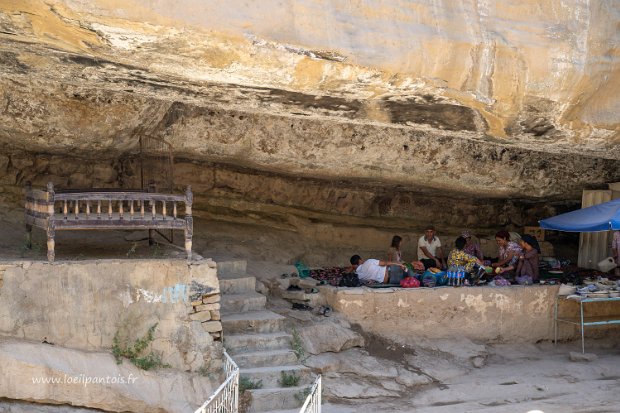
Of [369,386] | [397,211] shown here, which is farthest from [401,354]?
[397,211]

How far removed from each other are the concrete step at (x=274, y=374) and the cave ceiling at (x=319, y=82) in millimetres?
2665

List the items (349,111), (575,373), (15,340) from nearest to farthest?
(15,340)
(349,111)
(575,373)

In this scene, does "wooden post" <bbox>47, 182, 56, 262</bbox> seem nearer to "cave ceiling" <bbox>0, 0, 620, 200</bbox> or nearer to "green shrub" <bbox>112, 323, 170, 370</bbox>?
"green shrub" <bbox>112, 323, 170, 370</bbox>

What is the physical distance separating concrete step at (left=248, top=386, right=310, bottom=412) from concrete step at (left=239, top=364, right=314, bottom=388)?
0.41 feet

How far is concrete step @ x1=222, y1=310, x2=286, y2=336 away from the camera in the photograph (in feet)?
25.5

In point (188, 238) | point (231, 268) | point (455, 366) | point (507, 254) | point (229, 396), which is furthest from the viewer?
point (507, 254)

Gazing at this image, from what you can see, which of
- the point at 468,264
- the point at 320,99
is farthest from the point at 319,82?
the point at 468,264

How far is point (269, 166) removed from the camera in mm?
9914

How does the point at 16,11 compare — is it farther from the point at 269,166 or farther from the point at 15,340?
the point at 269,166

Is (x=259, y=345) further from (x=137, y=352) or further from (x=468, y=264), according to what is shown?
(x=468, y=264)

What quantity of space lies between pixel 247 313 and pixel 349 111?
2.42 meters

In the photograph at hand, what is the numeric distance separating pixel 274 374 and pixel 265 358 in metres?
0.25

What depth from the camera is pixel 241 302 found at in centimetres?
822

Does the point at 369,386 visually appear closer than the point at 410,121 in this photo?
Yes
